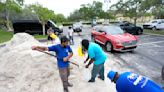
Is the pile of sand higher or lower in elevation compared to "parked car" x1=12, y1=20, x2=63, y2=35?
lower

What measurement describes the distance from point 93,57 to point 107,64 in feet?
16.3

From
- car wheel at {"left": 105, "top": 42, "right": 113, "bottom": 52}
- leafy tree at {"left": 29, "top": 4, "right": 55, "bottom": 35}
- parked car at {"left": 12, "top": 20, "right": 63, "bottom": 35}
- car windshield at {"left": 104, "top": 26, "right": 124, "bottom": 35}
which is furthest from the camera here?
leafy tree at {"left": 29, "top": 4, "right": 55, "bottom": 35}

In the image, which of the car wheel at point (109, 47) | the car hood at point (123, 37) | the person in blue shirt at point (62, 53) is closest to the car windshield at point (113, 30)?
the car hood at point (123, 37)

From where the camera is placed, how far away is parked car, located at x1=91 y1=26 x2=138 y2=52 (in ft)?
55.0

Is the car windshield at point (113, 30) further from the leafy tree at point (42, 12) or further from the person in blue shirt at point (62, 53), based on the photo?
the leafy tree at point (42, 12)

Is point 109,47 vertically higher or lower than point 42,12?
lower

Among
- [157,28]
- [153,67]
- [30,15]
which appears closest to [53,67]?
[153,67]

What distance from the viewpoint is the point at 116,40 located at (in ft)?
55.7

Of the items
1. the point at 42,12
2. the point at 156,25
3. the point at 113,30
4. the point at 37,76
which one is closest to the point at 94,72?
the point at 37,76

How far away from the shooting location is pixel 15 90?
8.99 metres

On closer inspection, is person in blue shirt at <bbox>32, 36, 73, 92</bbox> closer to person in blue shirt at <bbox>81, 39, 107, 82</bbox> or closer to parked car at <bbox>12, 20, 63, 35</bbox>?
person in blue shirt at <bbox>81, 39, 107, 82</bbox>

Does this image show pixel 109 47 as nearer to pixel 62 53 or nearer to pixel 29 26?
pixel 62 53

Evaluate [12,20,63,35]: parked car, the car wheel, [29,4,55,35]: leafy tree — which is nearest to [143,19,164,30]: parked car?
[29,4,55,35]: leafy tree

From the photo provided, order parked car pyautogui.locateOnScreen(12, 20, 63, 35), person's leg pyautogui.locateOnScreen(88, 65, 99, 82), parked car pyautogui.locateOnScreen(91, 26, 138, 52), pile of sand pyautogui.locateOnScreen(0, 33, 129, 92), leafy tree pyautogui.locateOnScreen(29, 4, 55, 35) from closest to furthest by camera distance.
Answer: person's leg pyautogui.locateOnScreen(88, 65, 99, 82), pile of sand pyautogui.locateOnScreen(0, 33, 129, 92), parked car pyautogui.locateOnScreen(91, 26, 138, 52), parked car pyautogui.locateOnScreen(12, 20, 63, 35), leafy tree pyautogui.locateOnScreen(29, 4, 55, 35)
